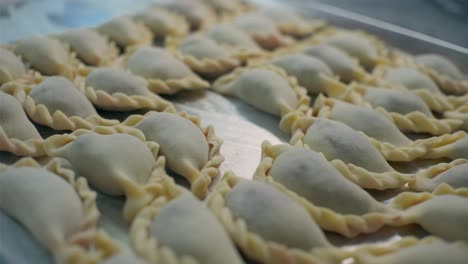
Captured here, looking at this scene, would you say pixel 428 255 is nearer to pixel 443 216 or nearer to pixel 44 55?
pixel 443 216

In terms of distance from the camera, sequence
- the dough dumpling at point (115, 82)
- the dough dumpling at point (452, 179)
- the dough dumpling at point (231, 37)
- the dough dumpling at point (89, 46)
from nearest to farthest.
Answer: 1. the dough dumpling at point (452, 179)
2. the dough dumpling at point (115, 82)
3. the dough dumpling at point (89, 46)
4. the dough dumpling at point (231, 37)

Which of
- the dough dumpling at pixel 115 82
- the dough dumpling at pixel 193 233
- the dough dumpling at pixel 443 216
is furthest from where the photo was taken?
the dough dumpling at pixel 115 82

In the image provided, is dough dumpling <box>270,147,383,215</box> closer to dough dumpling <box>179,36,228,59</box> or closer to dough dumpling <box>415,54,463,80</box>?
dough dumpling <box>179,36,228,59</box>

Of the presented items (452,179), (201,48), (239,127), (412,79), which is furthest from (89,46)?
(452,179)


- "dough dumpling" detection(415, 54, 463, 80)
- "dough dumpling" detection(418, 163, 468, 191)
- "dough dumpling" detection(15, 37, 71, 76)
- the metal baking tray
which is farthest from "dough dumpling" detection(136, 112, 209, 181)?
"dough dumpling" detection(415, 54, 463, 80)

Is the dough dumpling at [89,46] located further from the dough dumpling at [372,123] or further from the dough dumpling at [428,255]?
the dough dumpling at [428,255]

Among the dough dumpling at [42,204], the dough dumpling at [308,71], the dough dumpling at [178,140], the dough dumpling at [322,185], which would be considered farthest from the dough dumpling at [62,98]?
the dough dumpling at [308,71]
